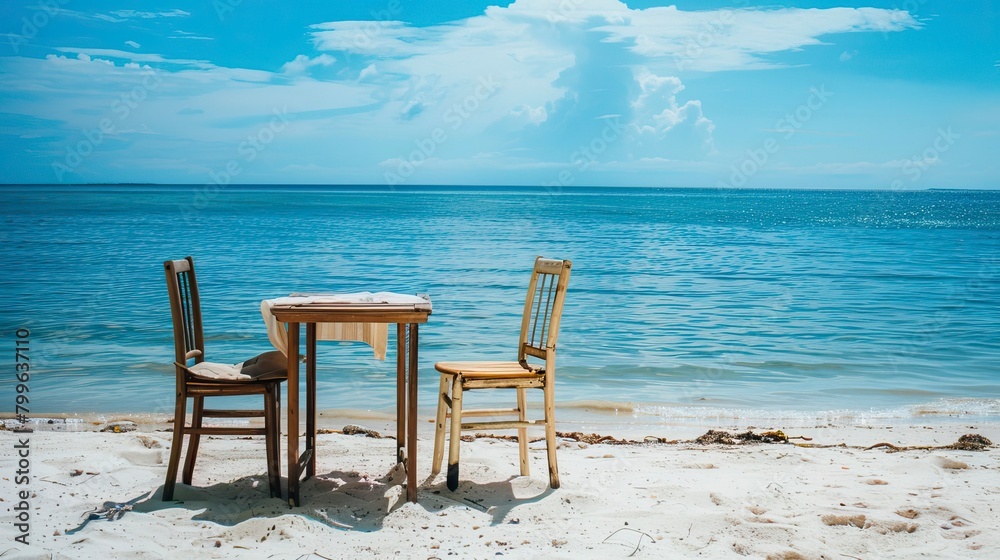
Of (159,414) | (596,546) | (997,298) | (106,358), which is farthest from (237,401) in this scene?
(997,298)

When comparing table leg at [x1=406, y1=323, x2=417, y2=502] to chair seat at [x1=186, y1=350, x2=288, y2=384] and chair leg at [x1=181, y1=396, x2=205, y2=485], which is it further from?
chair leg at [x1=181, y1=396, x2=205, y2=485]

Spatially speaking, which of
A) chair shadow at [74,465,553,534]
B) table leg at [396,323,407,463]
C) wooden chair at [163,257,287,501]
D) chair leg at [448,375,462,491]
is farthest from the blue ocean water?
wooden chair at [163,257,287,501]

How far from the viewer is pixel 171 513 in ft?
10.9

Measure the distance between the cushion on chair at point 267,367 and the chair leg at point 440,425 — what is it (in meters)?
0.77

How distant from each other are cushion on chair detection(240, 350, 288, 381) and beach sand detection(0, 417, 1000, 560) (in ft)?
1.87

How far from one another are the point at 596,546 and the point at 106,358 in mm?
6725

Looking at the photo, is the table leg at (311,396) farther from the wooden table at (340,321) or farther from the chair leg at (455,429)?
the chair leg at (455,429)

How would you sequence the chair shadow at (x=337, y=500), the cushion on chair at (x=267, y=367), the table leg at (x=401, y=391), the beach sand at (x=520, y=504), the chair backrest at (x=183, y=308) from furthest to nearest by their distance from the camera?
1. the table leg at (x=401, y=391)
2. the cushion on chair at (x=267, y=367)
3. the chair backrest at (x=183, y=308)
4. the chair shadow at (x=337, y=500)
5. the beach sand at (x=520, y=504)

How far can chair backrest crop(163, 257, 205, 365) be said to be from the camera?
136 inches

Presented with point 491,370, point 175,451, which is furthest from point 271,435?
point 491,370

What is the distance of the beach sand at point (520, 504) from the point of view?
3002 millimetres

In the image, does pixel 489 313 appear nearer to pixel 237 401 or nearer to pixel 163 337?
pixel 163 337

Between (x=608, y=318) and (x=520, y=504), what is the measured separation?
293 inches

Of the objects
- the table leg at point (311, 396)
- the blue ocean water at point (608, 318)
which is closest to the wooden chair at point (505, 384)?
the table leg at point (311, 396)
